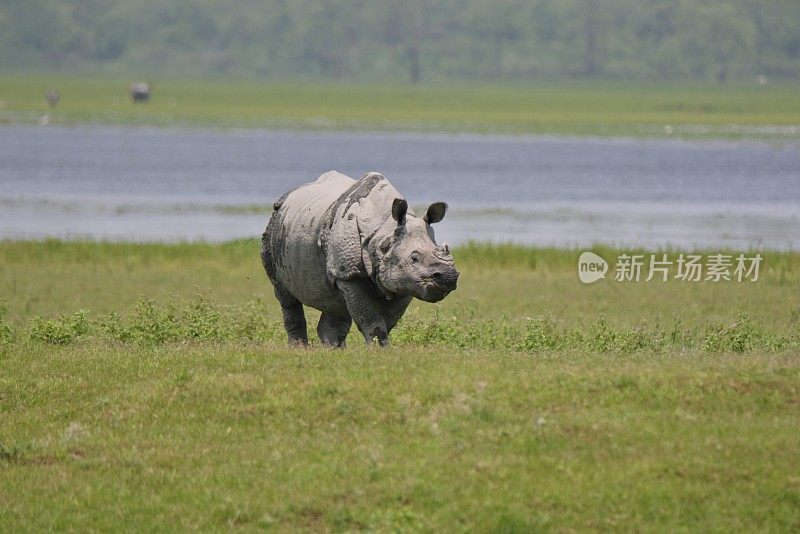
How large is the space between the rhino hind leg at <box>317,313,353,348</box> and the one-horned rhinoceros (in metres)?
0.01

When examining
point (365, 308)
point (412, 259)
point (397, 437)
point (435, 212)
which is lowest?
point (397, 437)

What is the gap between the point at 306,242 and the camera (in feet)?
51.8

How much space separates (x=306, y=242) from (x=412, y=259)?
1.79m

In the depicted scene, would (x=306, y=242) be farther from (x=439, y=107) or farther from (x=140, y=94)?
(x=140, y=94)

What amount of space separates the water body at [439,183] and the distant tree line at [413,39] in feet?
220

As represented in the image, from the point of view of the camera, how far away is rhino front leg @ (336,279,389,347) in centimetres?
1506

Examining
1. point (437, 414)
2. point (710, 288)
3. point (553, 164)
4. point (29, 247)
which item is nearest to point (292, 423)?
point (437, 414)

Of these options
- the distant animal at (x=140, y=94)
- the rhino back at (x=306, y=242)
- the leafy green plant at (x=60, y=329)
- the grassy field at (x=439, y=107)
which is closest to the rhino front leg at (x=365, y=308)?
the rhino back at (x=306, y=242)

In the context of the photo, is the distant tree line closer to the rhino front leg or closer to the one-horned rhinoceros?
the one-horned rhinoceros

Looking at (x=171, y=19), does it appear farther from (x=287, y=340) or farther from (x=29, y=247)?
(x=287, y=340)

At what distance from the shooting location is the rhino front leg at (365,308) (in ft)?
49.4

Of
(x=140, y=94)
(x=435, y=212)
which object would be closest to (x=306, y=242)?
(x=435, y=212)

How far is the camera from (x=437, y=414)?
39.8ft

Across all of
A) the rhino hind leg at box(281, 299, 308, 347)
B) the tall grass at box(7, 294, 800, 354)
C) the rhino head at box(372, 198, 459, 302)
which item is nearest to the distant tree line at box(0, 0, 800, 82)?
the tall grass at box(7, 294, 800, 354)
